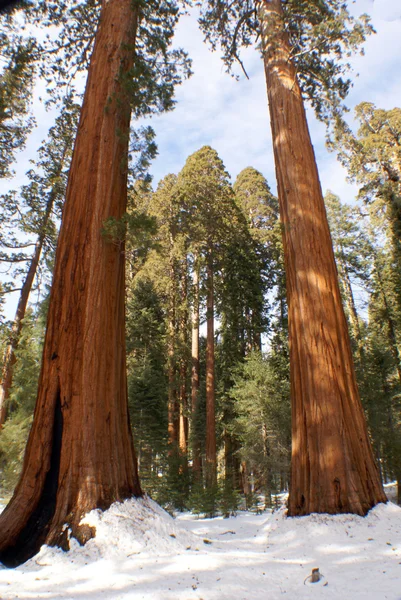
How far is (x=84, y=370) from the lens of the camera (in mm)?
3990

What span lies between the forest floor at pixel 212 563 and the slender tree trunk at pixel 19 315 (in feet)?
33.3

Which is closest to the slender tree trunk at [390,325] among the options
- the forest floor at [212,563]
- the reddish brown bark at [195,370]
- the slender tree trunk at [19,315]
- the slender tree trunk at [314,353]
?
the reddish brown bark at [195,370]

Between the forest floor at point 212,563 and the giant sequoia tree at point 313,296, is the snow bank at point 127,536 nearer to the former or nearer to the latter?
the forest floor at point 212,563

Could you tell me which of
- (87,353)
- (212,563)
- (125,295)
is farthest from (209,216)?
(212,563)

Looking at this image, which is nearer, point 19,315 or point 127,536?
point 127,536

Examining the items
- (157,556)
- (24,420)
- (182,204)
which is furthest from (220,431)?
(157,556)

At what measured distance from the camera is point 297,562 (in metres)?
3.19

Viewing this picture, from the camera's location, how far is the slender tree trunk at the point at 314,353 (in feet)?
14.2

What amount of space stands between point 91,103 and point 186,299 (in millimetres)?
12469

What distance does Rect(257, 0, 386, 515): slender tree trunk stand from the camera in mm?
4332

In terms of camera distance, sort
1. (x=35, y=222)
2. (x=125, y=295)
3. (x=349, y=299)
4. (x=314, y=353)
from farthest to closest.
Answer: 1. (x=349, y=299)
2. (x=35, y=222)
3. (x=125, y=295)
4. (x=314, y=353)

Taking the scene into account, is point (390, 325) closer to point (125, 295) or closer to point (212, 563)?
point (125, 295)

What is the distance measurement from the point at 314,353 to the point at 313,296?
0.82 metres

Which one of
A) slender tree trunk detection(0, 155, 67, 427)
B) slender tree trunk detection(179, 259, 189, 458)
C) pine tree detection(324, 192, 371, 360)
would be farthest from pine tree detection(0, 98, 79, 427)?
pine tree detection(324, 192, 371, 360)
